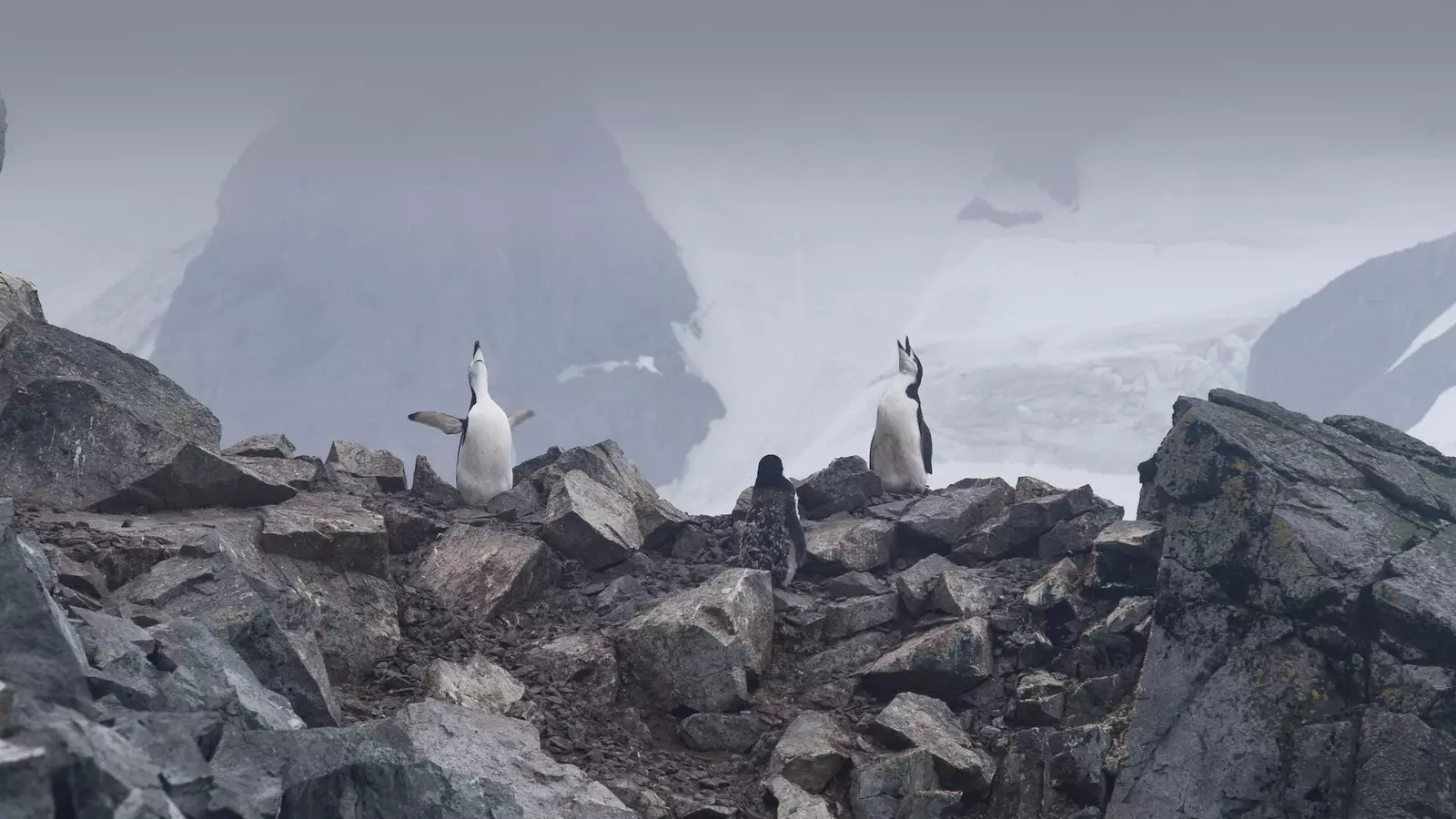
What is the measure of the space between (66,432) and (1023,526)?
885 cm

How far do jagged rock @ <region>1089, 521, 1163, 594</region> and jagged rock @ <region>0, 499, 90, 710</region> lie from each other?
7.84 meters

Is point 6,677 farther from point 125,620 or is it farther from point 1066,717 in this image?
point 1066,717

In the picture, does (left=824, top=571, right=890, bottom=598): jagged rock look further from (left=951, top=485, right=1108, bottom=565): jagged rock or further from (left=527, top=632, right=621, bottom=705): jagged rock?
(left=527, top=632, right=621, bottom=705): jagged rock

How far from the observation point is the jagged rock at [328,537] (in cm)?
1002

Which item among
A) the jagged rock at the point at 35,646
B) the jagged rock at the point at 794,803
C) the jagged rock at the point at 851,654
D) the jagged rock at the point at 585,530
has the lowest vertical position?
the jagged rock at the point at 794,803

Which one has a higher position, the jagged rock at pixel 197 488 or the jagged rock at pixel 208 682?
the jagged rock at pixel 197 488

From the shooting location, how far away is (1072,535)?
38.9 feet

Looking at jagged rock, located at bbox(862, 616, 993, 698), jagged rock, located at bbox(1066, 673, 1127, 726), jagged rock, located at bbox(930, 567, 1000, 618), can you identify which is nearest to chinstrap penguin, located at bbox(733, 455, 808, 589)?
jagged rock, located at bbox(930, 567, 1000, 618)

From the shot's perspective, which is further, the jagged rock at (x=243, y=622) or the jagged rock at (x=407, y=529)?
the jagged rock at (x=407, y=529)

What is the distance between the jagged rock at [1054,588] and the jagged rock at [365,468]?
7049 mm

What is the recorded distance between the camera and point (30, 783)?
4332 mm

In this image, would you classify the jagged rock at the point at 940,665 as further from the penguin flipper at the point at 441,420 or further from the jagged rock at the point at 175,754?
the penguin flipper at the point at 441,420

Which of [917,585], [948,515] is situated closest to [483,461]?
[948,515]

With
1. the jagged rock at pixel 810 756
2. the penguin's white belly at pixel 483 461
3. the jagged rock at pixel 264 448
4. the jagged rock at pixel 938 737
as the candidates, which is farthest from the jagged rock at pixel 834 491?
the jagged rock at pixel 264 448
